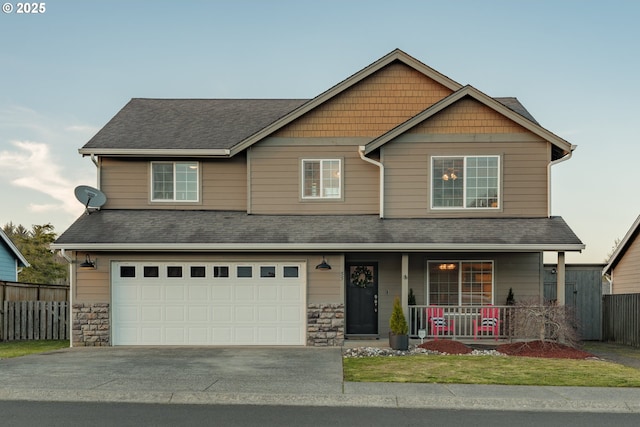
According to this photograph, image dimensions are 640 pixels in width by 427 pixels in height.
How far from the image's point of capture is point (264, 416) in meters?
7.71

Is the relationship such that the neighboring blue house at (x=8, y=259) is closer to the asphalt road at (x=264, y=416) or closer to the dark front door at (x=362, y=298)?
the dark front door at (x=362, y=298)

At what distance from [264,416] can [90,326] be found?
29.3 ft

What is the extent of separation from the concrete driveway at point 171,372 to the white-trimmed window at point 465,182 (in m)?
5.33

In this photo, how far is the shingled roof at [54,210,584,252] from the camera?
1421cm

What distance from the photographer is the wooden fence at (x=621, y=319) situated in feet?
55.1

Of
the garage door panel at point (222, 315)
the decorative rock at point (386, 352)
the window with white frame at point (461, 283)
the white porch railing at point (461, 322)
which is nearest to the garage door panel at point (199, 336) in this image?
the garage door panel at point (222, 315)

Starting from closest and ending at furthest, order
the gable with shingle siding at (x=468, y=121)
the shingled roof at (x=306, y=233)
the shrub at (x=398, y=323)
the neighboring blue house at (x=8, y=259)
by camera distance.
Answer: the shrub at (x=398, y=323), the shingled roof at (x=306, y=233), the gable with shingle siding at (x=468, y=121), the neighboring blue house at (x=8, y=259)

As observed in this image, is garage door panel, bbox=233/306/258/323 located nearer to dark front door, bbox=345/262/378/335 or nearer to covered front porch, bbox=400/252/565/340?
dark front door, bbox=345/262/378/335

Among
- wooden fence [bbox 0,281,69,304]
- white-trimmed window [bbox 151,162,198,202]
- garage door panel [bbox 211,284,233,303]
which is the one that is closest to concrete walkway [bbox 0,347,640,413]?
garage door panel [bbox 211,284,233,303]

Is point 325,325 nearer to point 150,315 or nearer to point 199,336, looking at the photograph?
point 199,336

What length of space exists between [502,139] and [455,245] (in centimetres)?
363

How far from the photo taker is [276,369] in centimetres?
1119

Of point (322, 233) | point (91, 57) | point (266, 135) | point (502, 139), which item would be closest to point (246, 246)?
point (322, 233)

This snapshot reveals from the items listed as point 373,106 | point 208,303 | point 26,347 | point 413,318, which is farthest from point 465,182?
point 26,347
